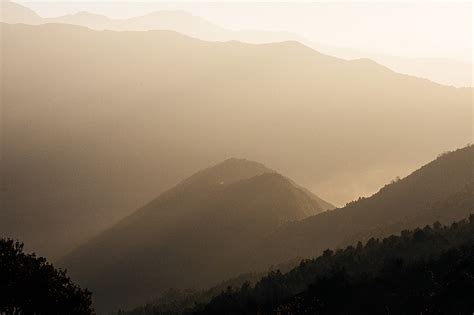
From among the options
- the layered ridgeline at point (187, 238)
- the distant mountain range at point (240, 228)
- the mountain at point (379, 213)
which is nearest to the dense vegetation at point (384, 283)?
the distant mountain range at point (240, 228)

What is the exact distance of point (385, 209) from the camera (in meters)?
106

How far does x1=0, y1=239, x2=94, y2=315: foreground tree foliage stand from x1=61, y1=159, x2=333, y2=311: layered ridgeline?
206 feet

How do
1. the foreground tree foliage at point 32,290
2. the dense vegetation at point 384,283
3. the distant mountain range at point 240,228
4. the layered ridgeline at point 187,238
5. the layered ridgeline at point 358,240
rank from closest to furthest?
the dense vegetation at point 384,283 < the foreground tree foliage at point 32,290 < the layered ridgeline at point 358,240 < the distant mountain range at point 240,228 < the layered ridgeline at point 187,238

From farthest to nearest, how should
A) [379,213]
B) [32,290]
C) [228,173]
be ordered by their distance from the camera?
[228,173] < [379,213] < [32,290]

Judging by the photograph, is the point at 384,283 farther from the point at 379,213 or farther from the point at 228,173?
the point at 228,173

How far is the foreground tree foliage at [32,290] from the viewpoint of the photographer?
41281 mm

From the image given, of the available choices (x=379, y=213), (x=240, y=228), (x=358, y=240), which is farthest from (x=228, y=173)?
(x=358, y=240)

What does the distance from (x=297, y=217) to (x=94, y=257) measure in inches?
1758

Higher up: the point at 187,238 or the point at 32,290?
the point at 187,238

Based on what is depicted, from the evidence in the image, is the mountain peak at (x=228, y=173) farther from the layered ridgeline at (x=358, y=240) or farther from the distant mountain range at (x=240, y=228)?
the layered ridgeline at (x=358, y=240)

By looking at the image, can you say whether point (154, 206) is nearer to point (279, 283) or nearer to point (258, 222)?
point (258, 222)

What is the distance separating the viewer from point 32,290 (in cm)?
4172

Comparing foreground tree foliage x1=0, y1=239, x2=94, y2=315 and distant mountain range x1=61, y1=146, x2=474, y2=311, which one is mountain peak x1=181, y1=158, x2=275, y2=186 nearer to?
distant mountain range x1=61, y1=146, x2=474, y2=311

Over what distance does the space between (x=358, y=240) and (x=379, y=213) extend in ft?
63.1
